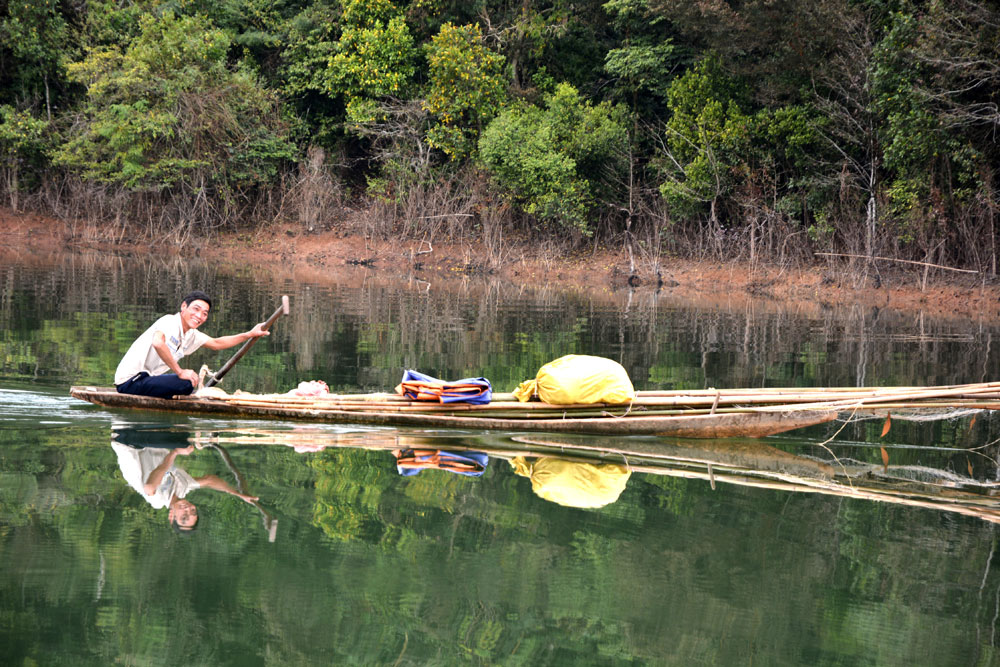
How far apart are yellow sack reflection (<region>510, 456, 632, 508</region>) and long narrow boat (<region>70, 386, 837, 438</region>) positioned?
0.59 meters

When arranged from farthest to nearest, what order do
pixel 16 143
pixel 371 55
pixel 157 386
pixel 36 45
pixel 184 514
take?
pixel 36 45 → pixel 16 143 → pixel 371 55 → pixel 157 386 → pixel 184 514

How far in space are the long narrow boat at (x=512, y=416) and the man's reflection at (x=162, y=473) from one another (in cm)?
57

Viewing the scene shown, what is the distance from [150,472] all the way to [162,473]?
9 cm

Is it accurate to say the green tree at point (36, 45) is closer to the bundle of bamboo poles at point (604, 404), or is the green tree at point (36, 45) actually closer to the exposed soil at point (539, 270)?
the exposed soil at point (539, 270)

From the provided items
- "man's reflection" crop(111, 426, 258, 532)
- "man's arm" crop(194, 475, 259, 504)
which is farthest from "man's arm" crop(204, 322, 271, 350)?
"man's arm" crop(194, 475, 259, 504)

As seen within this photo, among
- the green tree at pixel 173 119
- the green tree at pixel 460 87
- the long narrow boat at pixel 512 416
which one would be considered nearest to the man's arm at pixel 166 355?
the long narrow boat at pixel 512 416

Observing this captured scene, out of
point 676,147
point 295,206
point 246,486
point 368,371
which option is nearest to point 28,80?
point 295,206

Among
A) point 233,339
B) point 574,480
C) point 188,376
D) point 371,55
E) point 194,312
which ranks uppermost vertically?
point 371,55

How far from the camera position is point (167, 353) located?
27.5 feet

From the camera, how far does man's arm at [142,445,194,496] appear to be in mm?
6591

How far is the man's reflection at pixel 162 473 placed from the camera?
245 inches

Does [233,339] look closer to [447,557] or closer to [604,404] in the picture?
[604,404]

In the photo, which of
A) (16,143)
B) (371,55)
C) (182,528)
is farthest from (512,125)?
(182,528)

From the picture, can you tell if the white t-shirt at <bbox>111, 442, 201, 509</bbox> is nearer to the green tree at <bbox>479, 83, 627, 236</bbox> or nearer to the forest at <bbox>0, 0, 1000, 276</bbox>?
the forest at <bbox>0, 0, 1000, 276</bbox>
